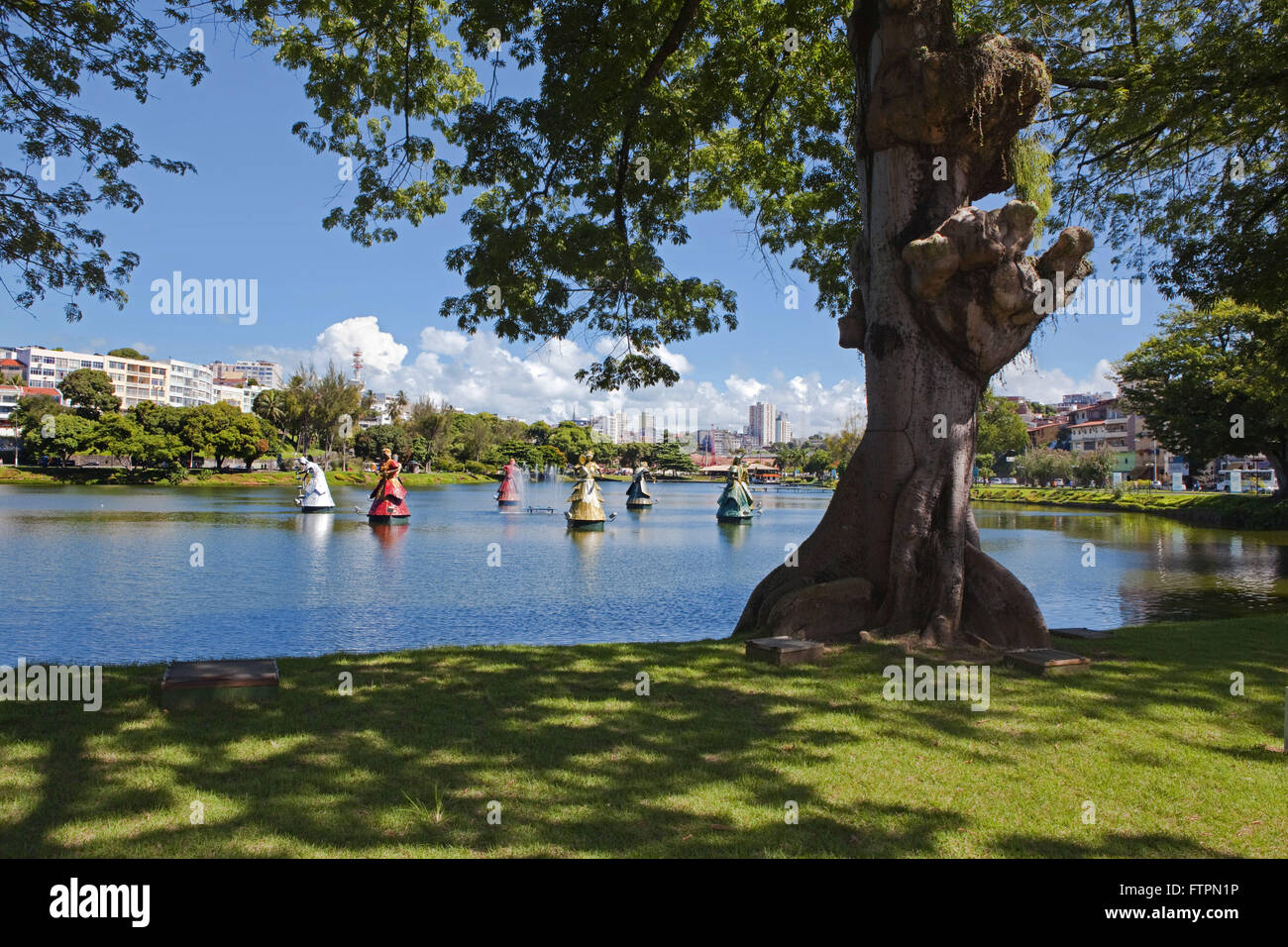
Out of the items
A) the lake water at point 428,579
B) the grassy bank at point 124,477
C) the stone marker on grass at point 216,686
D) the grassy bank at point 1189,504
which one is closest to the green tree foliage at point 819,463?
the grassy bank at point 1189,504

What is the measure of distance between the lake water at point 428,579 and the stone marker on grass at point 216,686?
5.68 metres

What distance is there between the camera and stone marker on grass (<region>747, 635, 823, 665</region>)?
7.33 m

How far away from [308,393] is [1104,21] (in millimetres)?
86580

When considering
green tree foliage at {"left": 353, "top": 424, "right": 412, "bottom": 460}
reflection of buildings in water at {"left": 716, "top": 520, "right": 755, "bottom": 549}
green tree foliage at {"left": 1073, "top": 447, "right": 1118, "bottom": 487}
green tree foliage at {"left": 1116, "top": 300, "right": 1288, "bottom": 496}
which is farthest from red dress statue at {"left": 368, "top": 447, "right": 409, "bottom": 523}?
green tree foliage at {"left": 1073, "top": 447, "right": 1118, "bottom": 487}

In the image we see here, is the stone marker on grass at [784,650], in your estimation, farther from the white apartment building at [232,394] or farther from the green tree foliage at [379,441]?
the white apartment building at [232,394]

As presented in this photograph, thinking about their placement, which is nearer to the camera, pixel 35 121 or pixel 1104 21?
pixel 35 121

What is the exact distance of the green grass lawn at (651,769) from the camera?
3.80 meters

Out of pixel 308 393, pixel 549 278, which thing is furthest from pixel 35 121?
pixel 308 393

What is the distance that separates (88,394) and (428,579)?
8035cm

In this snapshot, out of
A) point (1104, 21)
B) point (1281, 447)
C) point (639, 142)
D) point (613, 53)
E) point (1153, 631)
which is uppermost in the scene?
point (1104, 21)

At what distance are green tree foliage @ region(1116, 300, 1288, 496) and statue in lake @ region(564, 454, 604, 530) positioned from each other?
2954 centimetres

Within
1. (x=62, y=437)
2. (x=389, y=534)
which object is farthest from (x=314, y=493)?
(x=62, y=437)
